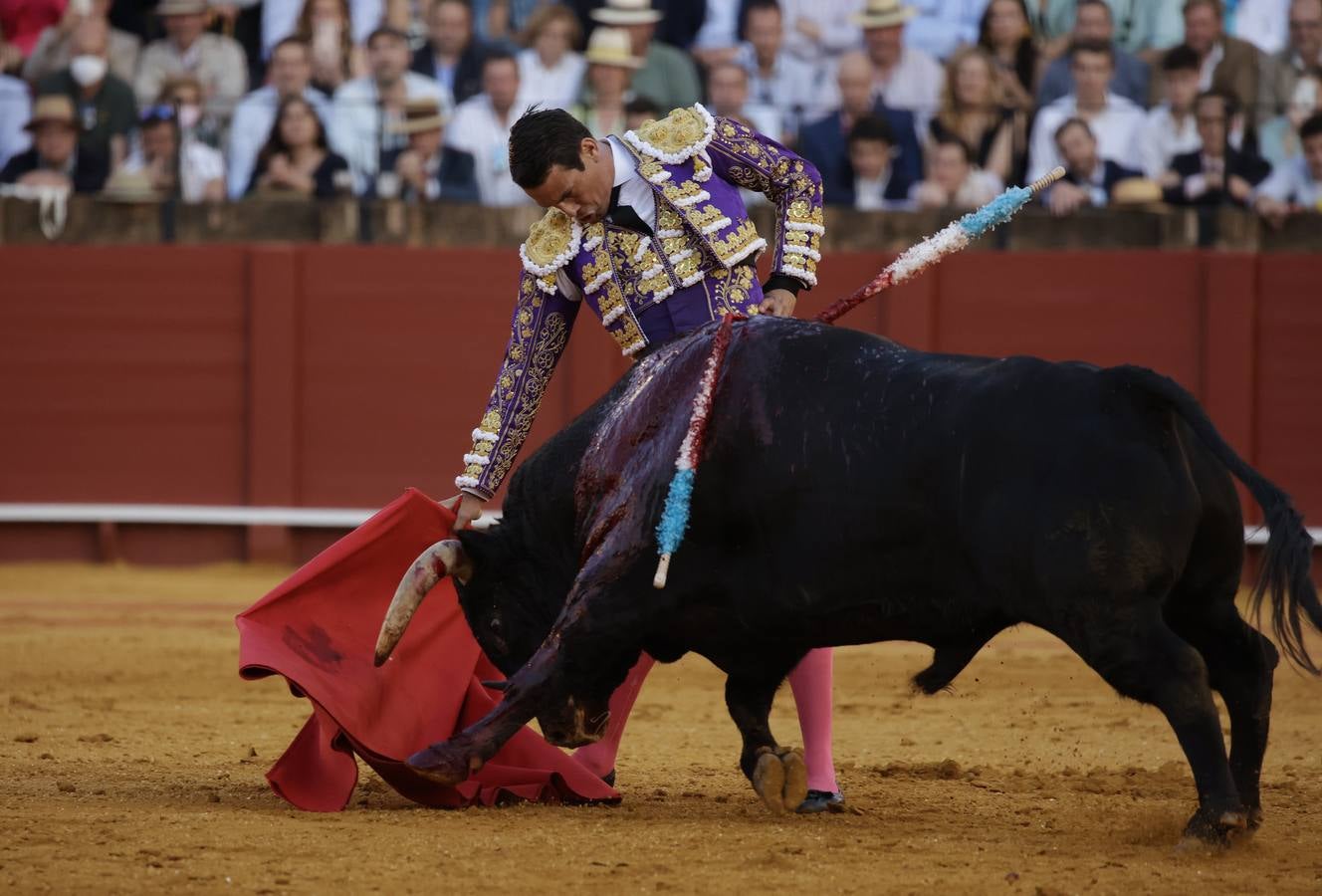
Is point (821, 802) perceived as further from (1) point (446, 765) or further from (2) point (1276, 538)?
(2) point (1276, 538)

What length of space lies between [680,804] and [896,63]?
193 inches

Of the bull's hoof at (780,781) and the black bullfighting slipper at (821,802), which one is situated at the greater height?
the bull's hoof at (780,781)

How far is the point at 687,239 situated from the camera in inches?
140

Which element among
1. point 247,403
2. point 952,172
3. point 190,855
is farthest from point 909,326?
point 190,855

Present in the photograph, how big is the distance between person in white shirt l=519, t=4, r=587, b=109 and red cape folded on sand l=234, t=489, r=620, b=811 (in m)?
4.35

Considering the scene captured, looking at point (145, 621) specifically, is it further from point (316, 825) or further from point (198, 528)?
point (316, 825)

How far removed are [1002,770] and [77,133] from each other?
Answer: 214 inches

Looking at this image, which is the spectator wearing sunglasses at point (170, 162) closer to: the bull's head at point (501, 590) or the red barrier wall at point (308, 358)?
the red barrier wall at point (308, 358)

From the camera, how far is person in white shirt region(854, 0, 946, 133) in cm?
773

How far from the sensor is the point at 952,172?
7543 mm

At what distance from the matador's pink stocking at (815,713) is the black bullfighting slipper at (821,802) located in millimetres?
11

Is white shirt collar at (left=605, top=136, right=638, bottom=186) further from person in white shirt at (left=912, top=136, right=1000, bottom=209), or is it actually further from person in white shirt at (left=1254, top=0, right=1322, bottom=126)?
person in white shirt at (left=1254, top=0, right=1322, bottom=126)

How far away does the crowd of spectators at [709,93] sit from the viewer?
7535 millimetres

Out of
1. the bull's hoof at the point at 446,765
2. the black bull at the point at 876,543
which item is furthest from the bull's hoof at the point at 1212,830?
the bull's hoof at the point at 446,765
